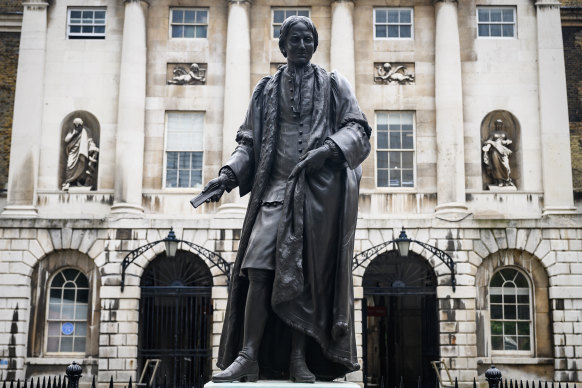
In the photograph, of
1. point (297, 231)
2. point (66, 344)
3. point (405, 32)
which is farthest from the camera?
point (405, 32)

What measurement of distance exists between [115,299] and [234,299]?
18.9 meters

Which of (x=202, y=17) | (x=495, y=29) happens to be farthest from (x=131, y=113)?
(x=495, y=29)

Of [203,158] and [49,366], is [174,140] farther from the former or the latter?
[49,366]

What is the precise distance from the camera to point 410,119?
25.3 metres

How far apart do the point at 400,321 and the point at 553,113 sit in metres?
9.84

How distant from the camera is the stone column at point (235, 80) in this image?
2462cm

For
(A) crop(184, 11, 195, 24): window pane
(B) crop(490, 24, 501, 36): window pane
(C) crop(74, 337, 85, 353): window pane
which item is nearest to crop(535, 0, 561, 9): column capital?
(B) crop(490, 24, 501, 36): window pane

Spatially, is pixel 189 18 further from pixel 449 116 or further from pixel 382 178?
pixel 449 116

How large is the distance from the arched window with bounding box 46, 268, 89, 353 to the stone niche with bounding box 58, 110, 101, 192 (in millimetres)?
2687

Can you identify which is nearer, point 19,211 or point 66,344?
point 66,344

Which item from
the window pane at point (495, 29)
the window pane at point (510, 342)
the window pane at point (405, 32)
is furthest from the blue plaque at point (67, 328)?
the window pane at point (495, 29)

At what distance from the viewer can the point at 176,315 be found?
23.2 metres

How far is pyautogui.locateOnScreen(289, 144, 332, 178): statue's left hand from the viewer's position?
561 centimetres

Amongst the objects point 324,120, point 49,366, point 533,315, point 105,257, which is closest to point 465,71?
point 533,315
